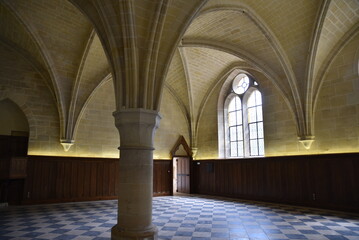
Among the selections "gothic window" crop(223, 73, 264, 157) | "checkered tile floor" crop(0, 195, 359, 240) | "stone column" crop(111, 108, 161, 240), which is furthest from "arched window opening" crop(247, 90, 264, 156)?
"stone column" crop(111, 108, 161, 240)

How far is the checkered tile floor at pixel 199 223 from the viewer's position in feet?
18.8

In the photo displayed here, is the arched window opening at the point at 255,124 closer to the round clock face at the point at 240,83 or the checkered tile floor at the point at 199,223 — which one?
the round clock face at the point at 240,83

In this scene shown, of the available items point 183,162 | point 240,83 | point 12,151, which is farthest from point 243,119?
point 12,151

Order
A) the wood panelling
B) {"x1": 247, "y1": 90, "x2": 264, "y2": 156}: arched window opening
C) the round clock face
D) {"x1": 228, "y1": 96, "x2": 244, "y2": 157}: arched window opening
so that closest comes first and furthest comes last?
the wood panelling
{"x1": 247, "y1": 90, "x2": 264, "y2": 156}: arched window opening
the round clock face
{"x1": 228, "y1": 96, "x2": 244, "y2": 157}: arched window opening

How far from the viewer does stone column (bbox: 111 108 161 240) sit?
14.9 ft

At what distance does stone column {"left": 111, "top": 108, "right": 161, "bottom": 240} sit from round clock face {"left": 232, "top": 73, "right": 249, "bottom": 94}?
8257 millimetres

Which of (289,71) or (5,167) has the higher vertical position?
(289,71)

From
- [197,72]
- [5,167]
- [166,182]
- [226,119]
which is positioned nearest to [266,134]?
[226,119]

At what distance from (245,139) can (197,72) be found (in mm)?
3825

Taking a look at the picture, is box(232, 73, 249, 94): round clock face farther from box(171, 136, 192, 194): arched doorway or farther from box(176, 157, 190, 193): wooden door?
box(176, 157, 190, 193): wooden door

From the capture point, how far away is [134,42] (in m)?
5.04

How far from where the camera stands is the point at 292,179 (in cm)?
981

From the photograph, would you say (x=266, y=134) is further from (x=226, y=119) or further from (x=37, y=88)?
(x=37, y=88)

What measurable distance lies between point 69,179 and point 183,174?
568cm
